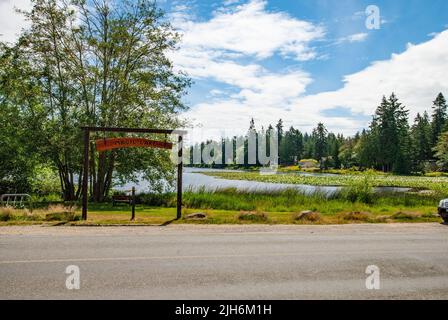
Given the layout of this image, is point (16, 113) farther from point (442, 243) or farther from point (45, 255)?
point (442, 243)

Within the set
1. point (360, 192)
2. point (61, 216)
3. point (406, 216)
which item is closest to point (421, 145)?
point (360, 192)

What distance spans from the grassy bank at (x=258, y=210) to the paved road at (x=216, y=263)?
249cm

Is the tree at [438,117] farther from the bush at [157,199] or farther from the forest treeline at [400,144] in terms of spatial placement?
the bush at [157,199]

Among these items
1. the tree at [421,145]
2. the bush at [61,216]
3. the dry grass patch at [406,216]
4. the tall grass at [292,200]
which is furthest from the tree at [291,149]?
the bush at [61,216]

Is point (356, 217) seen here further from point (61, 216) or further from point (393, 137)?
point (393, 137)

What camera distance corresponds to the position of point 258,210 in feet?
65.3

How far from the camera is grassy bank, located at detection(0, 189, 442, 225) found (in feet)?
49.0

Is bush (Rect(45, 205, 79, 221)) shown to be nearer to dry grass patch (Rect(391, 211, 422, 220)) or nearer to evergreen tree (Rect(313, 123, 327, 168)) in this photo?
dry grass patch (Rect(391, 211, 422, 220))

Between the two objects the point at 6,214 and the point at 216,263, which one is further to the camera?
the point at 6,214

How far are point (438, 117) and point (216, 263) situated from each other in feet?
362

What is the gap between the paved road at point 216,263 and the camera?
19.5 ft
